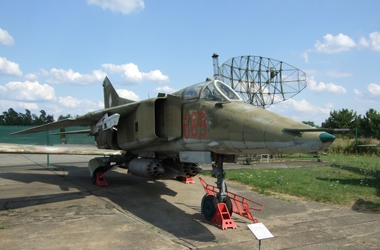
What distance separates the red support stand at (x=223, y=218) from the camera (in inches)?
253

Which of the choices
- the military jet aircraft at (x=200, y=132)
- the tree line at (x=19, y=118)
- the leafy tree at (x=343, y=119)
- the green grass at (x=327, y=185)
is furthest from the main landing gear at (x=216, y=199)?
the tree line at (x=19, y=118)

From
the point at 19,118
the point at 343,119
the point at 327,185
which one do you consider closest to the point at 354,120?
the point at 343,119

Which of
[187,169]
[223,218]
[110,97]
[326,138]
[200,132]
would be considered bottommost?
[223,218]

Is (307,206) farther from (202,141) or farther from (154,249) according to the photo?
(154,249)

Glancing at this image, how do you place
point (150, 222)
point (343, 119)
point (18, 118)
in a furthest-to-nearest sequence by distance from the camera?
point (18, 118) < point (343, 119) < point (150, 222)

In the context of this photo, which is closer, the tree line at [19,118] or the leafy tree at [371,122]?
the leafy tree at [371,122]

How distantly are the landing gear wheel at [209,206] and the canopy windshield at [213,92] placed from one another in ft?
7.21

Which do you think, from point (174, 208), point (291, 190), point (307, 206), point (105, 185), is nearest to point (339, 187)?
point (291, 190)

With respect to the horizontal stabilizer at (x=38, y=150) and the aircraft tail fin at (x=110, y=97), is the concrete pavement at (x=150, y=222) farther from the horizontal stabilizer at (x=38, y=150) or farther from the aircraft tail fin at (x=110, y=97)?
the aircraft tail fin at (x=110, y=97)

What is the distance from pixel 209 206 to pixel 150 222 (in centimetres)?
134

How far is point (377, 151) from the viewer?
26.3 metres

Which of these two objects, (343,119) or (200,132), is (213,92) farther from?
(343,119)

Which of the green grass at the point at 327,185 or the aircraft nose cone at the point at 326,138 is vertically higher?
the aircraft nose cone at the point at 326,138

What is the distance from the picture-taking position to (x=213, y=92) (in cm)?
710
